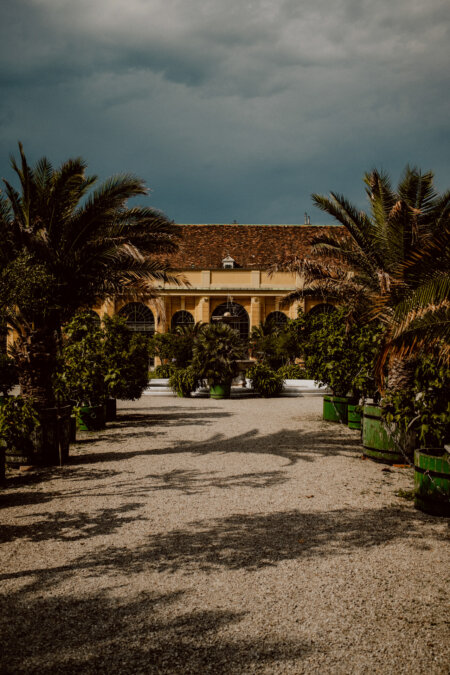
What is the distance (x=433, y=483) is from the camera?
17.6ft

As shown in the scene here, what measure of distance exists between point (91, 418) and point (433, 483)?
24.8 ft

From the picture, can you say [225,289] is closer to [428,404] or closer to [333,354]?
[333,354]

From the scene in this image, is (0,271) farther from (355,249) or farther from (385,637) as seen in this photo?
(355,249)

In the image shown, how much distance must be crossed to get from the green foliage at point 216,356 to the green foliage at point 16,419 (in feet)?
35.3

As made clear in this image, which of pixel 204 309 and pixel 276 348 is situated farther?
pixel 204 309

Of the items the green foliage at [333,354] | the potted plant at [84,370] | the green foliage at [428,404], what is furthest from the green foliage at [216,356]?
the green foliage at [428,404]

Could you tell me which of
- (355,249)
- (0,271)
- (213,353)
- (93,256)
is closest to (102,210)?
(93,256)

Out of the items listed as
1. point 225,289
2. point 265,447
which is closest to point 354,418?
point 265,447

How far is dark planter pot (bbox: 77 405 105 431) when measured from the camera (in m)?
10.9

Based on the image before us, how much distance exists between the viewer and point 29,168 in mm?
8742

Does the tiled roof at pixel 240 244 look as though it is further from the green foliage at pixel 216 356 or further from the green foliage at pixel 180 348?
the green foliage at pixel 216 356

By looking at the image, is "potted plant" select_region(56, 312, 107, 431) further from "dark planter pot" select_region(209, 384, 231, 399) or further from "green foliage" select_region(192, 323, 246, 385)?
"dark planter pot" select_region(209, 384, 231, 399)

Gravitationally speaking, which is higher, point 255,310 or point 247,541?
point 255,310

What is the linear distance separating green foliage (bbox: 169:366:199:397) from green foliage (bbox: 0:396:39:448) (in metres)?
11.1
